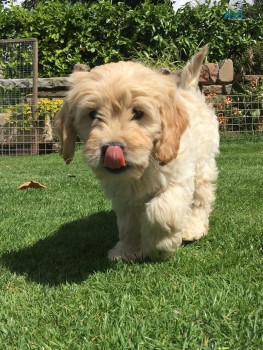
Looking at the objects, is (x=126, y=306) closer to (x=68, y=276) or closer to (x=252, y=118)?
(x=68, y=276)

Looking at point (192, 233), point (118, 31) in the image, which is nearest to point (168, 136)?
point (192, 233)

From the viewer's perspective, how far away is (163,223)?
2.57m

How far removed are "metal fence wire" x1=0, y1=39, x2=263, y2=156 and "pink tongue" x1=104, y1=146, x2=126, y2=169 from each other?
23.1 ft

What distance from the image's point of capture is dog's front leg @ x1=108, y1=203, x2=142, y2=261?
2848 millimetres

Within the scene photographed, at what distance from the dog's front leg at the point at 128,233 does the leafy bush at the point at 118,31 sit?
23.8ft

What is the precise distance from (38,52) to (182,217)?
8288 mm

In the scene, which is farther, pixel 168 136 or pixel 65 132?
pixel 65 132

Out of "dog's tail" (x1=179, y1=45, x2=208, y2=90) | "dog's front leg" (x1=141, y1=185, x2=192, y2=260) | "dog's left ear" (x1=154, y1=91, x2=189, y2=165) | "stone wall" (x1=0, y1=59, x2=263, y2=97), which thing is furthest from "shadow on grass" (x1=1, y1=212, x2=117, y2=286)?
"stone wall" (x1=0, y1=59, x2=263, y2=97)

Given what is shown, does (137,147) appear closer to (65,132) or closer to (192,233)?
(65,132)

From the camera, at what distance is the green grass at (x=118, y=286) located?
1.75 meters

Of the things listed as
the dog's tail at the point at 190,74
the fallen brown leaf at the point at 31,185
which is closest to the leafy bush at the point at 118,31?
the fallen brown leaf at the point at 31,185

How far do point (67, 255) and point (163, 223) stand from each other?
74 cm


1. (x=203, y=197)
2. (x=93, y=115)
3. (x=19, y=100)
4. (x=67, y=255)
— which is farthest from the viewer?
(x=19, y=100)

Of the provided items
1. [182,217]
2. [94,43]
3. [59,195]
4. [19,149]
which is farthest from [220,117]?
[182,217]
